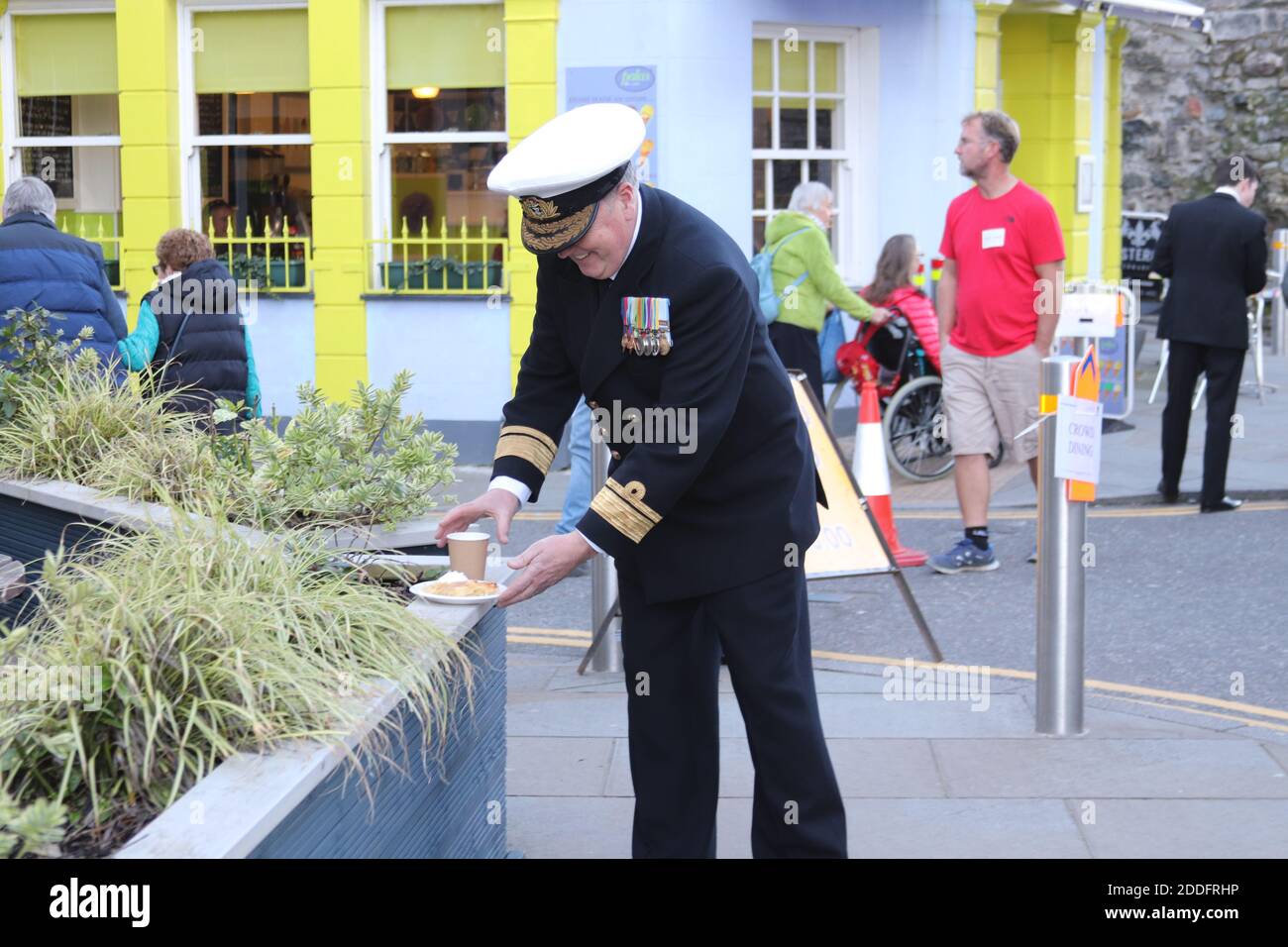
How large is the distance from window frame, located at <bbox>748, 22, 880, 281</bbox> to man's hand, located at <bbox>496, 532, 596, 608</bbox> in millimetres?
9648

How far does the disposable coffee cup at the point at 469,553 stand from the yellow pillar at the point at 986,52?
33.9 ft

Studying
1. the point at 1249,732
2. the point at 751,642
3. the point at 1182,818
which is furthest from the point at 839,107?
the point at 751,642

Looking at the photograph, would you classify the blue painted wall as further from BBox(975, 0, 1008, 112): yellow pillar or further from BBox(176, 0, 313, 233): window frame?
BBox(176, 0, 313, 233): window frame

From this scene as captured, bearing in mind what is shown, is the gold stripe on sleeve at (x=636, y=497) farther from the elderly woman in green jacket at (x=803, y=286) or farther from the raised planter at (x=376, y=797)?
the elderly woman in green jacket at (x=803, y=286)

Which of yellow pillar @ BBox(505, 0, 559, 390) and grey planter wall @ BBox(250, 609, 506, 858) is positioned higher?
yellow pillar @ BBox(505, 0, 559, 390)

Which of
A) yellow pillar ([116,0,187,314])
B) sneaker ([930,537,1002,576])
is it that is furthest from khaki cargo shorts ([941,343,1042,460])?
yellow pillar ([116,0,187,314])

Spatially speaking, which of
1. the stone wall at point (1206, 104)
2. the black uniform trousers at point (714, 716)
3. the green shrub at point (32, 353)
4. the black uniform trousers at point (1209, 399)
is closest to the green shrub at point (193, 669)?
the black uniform trousers at point (714, 716)

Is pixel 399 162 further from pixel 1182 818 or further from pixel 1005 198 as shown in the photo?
pixel 1182 818

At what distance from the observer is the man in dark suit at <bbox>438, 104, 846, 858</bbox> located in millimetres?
3514

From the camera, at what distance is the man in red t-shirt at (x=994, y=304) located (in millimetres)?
8086

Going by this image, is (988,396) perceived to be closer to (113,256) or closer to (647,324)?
(647,324)

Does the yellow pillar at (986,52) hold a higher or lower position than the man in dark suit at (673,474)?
higher

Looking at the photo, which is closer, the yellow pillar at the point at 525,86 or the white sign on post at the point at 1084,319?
the white sign on post at the point at 1084,319
